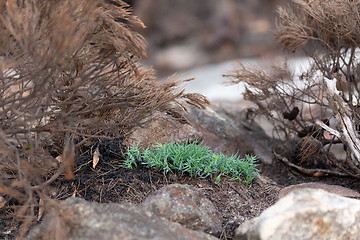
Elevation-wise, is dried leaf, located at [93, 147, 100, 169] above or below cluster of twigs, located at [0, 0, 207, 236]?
below

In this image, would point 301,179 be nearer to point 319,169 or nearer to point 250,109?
point 319,169

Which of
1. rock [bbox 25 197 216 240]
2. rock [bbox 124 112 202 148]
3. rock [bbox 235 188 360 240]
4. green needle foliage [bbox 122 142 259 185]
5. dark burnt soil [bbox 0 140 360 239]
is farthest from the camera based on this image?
rock [bbox 124 112 202 148]

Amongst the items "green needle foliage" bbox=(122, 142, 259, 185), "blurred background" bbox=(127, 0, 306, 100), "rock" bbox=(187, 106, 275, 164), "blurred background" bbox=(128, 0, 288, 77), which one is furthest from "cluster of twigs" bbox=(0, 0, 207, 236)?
"blurred background" bbox=(128, 0, 288, 77)

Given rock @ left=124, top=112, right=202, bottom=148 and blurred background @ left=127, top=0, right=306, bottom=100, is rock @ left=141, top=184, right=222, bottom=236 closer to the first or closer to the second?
rock @ left=124, top=112, right=202, bottom=148

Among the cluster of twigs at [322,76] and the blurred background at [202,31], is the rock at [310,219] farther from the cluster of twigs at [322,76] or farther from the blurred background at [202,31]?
the blurred background at [202,31]

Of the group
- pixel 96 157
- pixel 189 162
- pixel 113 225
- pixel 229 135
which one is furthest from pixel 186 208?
pixel 229 135

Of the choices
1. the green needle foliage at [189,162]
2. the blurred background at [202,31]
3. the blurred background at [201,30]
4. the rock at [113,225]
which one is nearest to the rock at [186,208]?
the rock at [113,225]
